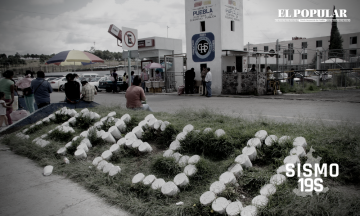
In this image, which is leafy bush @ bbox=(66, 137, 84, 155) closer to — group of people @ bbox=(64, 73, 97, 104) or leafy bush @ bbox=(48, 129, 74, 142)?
leafy bush @ bbox=(48, 129, 74, 142)

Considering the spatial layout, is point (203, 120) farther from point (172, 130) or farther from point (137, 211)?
point (137, 211)

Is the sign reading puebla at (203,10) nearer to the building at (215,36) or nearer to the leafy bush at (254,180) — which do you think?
the building at (215,36)

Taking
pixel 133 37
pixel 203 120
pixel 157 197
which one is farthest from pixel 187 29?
pixel 157 197

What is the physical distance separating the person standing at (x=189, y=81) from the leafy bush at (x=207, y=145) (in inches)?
599

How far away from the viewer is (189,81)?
20.2 metres

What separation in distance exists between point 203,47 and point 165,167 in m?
16.5

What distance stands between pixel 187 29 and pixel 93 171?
17.4 meters

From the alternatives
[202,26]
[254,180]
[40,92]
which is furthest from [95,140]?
[202,26]

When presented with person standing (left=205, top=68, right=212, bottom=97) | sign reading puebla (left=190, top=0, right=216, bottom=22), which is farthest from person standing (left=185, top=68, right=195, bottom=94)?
sign reading puebla (left=190, top=0, right=216, bottom=22)

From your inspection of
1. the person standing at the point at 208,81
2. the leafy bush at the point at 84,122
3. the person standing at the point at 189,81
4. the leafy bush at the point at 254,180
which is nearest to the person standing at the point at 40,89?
the leafy bush at the point at 84,122

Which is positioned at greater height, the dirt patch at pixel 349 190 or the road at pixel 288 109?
the road at pixel 288 109

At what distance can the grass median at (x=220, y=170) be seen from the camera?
3.06 m

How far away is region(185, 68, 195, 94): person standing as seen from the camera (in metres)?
20.0

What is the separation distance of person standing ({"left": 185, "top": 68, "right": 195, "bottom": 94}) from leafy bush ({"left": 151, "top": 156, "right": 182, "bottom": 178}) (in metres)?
15.7
